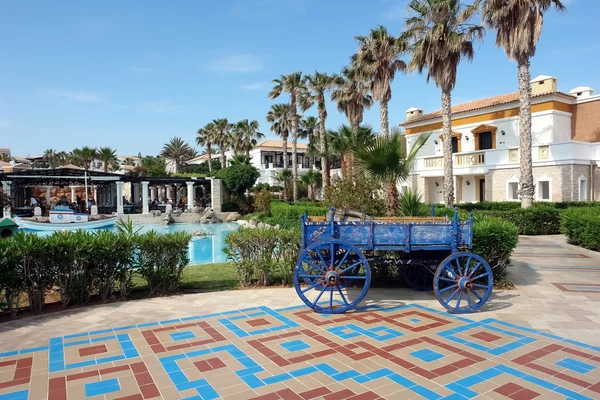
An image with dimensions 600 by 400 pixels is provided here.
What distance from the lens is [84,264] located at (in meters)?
7.01

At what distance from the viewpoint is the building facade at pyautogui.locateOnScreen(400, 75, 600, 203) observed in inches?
771

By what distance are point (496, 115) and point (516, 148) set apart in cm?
484

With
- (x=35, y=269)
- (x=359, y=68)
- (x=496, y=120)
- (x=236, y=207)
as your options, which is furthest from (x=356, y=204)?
(x=236, y=207)

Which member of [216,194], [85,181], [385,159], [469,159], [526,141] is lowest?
[216,194]

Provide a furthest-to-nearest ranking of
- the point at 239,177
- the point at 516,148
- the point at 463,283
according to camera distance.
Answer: the point at 239,177 → the point at 516,148 → the point at 463,283

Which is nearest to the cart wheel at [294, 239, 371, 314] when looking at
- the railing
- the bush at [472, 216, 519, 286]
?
the bush at [472, 216, 519, 286]

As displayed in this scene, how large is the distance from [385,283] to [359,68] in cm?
1799

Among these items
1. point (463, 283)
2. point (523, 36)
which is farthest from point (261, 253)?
point (523, 36)

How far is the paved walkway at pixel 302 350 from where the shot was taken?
4059 millimetres

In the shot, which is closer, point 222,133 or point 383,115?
point 383,115

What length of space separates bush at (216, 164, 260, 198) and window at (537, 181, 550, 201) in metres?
24.4

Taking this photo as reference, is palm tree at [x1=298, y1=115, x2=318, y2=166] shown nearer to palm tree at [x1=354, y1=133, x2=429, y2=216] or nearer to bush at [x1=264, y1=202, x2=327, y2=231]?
bush at [x1=264, y1=202, x2=327, y2=231]

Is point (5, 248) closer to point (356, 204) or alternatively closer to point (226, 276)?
point (226, 276)

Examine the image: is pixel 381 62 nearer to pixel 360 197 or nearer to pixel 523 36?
pixel 523 36
